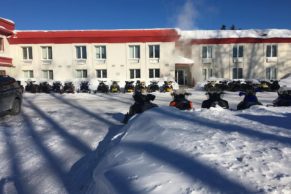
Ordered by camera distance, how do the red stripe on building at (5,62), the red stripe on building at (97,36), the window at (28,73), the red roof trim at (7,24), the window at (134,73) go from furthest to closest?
1. the window at (28,73)
2. the window at (134,73)
3. the red stripe on building at (97,36)
4. the red roof trim at (7,24)
5. the red stripe on building at (5,62)

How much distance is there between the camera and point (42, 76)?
1256 inches

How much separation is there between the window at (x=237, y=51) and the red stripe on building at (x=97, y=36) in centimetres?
724

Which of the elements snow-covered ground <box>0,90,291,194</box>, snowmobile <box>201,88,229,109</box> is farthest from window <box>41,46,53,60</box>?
snowmobile <box>201,88,229,109</box>

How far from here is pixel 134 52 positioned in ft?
103

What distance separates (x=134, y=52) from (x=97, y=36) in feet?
13.6

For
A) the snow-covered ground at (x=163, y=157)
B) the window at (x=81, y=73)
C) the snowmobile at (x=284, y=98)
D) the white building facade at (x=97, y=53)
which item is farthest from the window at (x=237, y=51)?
the snow-covered ground at (x=163, y=157)

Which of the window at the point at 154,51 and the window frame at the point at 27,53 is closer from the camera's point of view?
the window at the point at 154,51

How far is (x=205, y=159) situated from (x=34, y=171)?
3.07 m

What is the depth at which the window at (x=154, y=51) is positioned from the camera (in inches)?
1224

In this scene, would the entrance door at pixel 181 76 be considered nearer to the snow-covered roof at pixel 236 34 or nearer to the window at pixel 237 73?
the snow-covered roof at pixel 236 34

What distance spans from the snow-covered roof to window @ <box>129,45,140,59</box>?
20.1ft

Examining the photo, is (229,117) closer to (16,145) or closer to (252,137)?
(252,137)

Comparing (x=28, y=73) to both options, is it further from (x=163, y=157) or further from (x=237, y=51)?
(x=163, y=157)

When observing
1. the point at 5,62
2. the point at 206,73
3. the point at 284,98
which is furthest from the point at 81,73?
the point at 284,98
